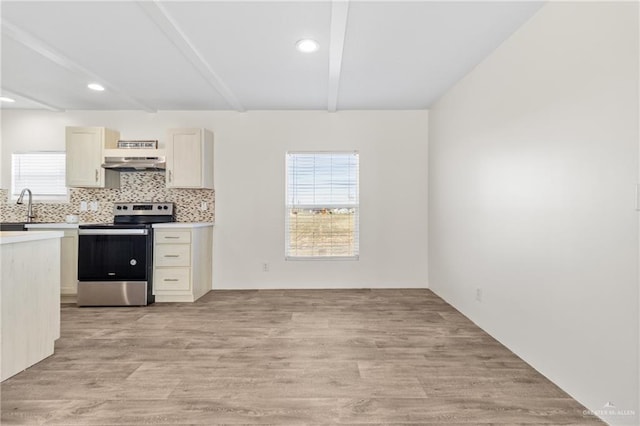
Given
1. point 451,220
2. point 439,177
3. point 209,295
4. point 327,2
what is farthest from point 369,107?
point 209,295

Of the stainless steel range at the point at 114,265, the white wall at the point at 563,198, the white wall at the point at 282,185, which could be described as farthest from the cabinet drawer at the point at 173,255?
the white wall at the point at 563,198

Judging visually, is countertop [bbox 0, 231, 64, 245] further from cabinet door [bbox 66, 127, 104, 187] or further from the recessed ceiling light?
the recessed ceiling light

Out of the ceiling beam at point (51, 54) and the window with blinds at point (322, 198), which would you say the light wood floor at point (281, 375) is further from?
the ceiling beam at point (51, 54)

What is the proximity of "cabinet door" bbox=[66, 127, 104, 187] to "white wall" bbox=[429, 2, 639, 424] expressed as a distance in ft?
14.2

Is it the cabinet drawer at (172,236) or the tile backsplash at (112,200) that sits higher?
the tile backsplash at (112,200)

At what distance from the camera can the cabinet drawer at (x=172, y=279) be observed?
407 centimetres

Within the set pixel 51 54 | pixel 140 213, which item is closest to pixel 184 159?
pixel 140 213

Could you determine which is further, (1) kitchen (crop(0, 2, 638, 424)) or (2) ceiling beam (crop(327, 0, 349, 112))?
(1) kitchen (crop(0, 2, 638, 424))

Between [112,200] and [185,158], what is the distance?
4.07 ft

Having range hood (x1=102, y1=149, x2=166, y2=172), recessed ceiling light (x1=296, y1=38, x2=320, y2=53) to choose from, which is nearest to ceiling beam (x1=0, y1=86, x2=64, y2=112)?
range hood (x1=102, y1=149, x2=166, y2=172)

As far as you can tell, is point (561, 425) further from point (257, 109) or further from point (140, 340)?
point (257, 109)

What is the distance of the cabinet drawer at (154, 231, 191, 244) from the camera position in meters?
4.07

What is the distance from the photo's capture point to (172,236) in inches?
161

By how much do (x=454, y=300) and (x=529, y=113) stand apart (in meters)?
2.13
